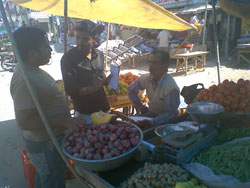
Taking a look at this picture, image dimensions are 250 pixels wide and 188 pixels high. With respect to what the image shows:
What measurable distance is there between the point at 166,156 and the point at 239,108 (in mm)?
1491

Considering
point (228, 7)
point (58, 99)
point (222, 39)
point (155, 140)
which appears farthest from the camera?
point (222, 39)

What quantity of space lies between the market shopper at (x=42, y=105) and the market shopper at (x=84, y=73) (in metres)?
0.72

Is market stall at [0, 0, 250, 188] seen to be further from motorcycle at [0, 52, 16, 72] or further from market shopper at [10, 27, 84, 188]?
motorcycle at [0, 52, 16, 72]

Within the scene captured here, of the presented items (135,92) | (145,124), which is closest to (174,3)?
(135,92)

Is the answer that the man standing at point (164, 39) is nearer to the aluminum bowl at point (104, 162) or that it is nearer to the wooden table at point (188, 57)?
the wooden table at point (188, 57)

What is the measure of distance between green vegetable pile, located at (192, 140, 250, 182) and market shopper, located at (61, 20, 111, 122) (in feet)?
5.32

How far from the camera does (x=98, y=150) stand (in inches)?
64.4

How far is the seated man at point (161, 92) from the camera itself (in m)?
2.61

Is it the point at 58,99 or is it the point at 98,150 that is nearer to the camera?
the point at 98,150

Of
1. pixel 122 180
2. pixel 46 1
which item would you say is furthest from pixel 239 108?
pixel 46 1

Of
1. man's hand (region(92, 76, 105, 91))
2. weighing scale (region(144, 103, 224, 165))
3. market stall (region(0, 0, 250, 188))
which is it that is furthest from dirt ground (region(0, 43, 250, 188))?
weighing scale (region(144, 103, 224, 165))

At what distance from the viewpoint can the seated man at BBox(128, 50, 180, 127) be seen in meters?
2.61

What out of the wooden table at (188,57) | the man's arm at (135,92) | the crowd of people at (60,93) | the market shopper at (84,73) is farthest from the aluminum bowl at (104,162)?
the wooden table at (188,57)

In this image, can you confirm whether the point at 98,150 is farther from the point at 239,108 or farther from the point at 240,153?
the point at 239,108
